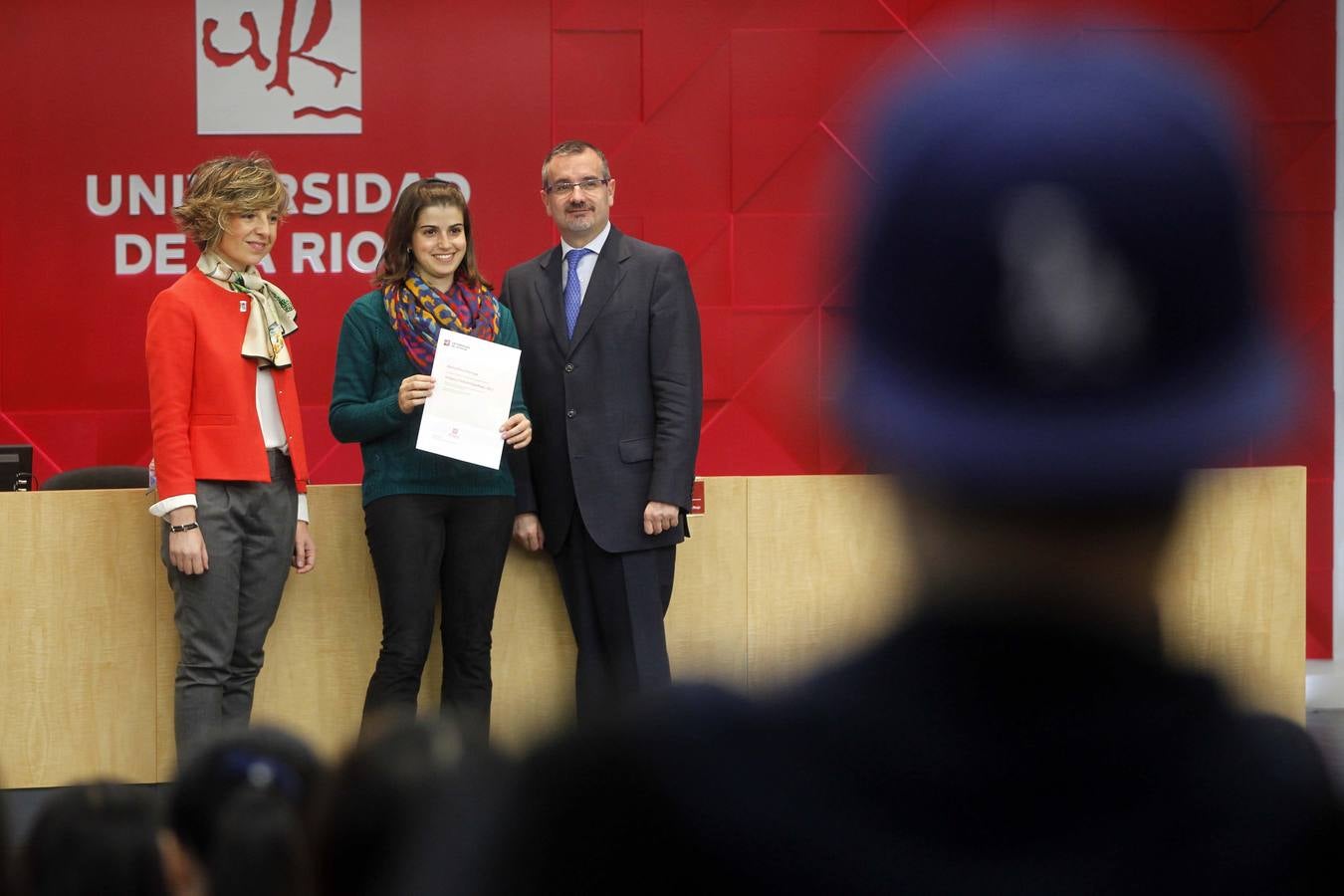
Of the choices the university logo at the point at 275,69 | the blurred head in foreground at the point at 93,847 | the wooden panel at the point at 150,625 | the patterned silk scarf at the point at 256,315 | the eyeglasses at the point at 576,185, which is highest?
the university logo at the point at 275,69

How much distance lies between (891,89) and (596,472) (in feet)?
9.54

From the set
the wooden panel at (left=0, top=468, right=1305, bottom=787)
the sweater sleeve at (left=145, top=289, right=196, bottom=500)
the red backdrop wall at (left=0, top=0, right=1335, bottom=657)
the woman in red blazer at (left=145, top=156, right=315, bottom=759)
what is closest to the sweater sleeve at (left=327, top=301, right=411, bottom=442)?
the woman in red blazer at (left=145, top=156, right=315, bottom=759)

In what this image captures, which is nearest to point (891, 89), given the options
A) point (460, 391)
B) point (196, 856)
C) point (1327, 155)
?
point (196, 856)

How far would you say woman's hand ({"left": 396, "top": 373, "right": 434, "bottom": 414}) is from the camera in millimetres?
3211

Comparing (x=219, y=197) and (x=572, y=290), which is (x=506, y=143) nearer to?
(x=572, y=290)

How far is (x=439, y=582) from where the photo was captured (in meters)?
3.46

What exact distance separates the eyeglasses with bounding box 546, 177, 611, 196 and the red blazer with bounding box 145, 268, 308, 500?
30.4 inches

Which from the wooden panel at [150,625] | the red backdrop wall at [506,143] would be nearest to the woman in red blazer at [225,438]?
the wooden panel at [150,625]

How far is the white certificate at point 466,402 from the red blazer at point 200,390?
376mm

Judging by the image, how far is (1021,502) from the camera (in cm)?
37

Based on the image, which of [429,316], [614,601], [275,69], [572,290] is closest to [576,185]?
[572,290]

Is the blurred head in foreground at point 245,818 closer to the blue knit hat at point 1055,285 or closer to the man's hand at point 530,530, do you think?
the blue knit hat at point 1055,285

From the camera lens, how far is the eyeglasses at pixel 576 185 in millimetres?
3451

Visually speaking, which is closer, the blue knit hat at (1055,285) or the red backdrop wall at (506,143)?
the blue knit hat at (1055,285)
